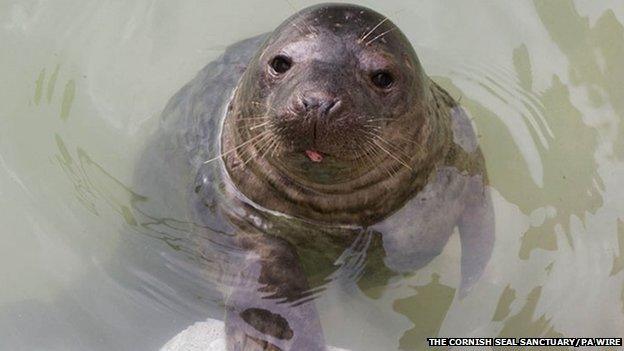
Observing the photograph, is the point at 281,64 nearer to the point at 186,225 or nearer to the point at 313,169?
the point at 313,169

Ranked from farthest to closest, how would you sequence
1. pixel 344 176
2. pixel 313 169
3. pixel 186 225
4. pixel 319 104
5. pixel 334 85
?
1. pixel 186 225
2. pixel 344 176
3. pixel 313 169
4. pixel 334 85
5. pixel 319 104

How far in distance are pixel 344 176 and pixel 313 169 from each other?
0.65 ft

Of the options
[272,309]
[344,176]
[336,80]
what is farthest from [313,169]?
[272,309]

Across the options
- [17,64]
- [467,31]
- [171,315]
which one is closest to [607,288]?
[467,31]

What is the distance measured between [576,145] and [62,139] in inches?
137

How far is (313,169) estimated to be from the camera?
4.22 metres

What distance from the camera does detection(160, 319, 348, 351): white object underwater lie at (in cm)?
496

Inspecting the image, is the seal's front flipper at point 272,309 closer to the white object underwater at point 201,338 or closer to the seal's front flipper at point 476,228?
the white object underwater at point 201,338

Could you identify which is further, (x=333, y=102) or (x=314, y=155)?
(x=314, y=155)

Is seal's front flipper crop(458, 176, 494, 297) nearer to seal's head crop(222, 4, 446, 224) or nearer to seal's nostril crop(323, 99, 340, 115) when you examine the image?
seal's head crop(222, 4, 446, 224)

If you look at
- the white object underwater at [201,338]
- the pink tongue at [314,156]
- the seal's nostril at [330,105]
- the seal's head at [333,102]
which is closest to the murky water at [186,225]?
the white object underwater at [201,338]

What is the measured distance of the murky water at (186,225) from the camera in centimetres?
514

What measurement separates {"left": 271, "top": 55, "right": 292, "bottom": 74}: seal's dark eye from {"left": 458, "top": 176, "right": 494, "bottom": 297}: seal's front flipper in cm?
139

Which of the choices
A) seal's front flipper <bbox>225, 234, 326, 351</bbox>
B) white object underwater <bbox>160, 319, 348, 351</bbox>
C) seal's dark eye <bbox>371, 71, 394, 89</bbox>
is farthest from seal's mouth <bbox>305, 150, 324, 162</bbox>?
white object underwater <bbox>160, 319, 348, 351</bbox>
